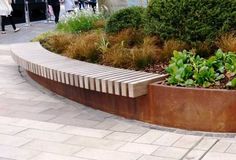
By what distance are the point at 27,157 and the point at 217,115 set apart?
197cm

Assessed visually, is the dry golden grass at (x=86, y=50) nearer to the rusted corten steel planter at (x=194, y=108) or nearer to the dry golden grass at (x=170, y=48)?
the dry golden grass at (x=170, y=48)

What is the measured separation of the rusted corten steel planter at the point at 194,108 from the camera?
4.73 m

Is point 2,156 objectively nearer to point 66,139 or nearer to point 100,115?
point 66,139

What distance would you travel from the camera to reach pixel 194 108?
4.86 metres

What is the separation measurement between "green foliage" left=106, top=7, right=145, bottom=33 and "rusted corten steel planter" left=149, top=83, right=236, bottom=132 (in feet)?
9.69

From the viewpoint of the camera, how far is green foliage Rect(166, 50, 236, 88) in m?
5.02

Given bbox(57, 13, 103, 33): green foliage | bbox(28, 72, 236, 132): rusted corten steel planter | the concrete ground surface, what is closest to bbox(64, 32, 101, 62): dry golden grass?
the concrete ground surface

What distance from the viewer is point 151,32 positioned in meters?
6.88

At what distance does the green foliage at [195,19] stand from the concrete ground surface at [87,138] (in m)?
1.61

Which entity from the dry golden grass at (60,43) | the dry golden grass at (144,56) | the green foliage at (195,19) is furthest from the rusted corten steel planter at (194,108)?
the dry golden grass at (60,43)

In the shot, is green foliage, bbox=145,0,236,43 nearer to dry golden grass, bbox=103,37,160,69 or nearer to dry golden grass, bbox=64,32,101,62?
dry golden grass, bbox=103,37,160,69

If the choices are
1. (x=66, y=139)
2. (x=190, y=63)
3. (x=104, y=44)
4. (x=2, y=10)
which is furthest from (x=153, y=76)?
(x=2, y=10)

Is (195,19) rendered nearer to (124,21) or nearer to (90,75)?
(90,75)

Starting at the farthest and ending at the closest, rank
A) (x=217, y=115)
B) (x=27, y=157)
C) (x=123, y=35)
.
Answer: (x=123, y=35) → (x=217, y=115) → (x=27, y=157)
